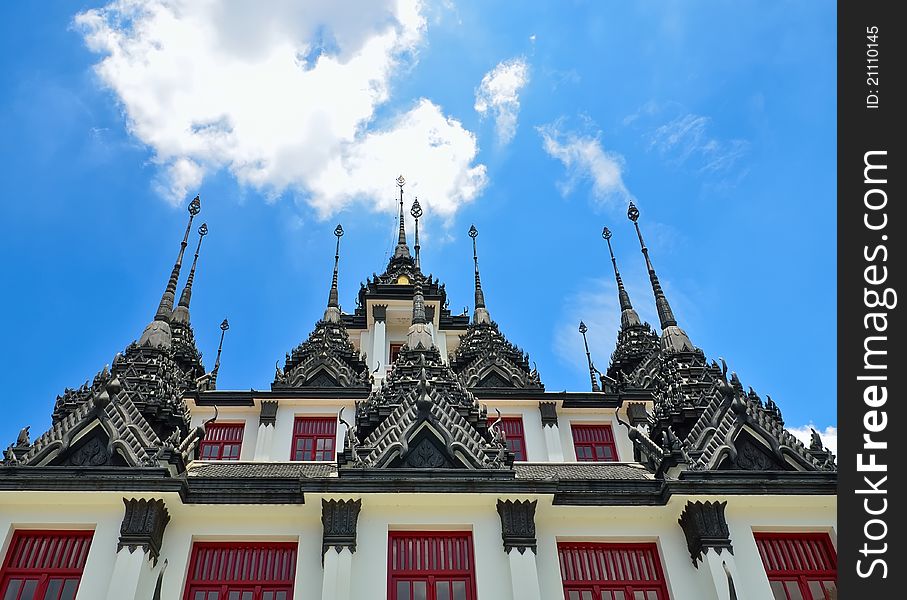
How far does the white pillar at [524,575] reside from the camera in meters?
14.8

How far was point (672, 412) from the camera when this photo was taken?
20406 mm

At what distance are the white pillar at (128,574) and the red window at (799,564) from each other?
518 inches

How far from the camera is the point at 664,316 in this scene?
977 inches

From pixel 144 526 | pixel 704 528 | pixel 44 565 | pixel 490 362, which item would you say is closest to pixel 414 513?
pixel 144 526

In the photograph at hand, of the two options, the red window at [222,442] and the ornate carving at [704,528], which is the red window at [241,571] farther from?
the ornate carving at [704,528]

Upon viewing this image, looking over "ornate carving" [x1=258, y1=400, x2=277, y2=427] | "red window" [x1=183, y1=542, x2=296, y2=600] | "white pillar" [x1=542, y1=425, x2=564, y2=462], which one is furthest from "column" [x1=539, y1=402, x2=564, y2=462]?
"red window" [x1=183, y1=542, x2=296, y2=600]

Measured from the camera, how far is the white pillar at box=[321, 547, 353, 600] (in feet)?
47.5

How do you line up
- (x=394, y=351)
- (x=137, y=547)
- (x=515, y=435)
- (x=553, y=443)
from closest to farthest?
(x=137, y=547) → (x=553, y=443) → (x=515, y=435) → (x=394, y=351)

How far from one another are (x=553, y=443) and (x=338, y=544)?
10.7 m

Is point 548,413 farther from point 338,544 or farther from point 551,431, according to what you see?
point 338,544

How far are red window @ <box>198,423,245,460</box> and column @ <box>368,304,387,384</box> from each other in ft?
19.3

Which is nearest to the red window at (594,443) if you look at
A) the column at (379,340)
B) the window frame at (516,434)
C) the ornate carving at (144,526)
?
the window frame at (516,434)

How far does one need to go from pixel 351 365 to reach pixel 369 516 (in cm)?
1123
